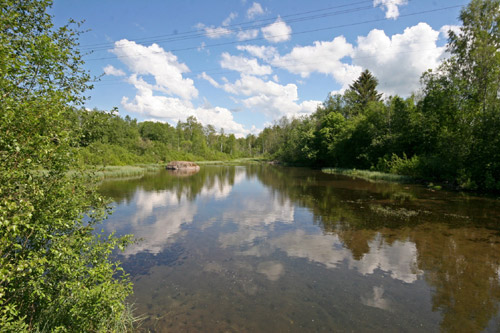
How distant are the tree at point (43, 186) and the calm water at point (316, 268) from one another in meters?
1.76

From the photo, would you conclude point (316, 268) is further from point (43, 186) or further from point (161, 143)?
point (161, 143)

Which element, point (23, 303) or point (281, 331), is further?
point (281, 331)

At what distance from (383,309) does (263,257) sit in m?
3.86

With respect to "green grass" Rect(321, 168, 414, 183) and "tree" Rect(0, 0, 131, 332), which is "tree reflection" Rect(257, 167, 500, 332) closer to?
"tree" Rect(0, 0, 131, 332)

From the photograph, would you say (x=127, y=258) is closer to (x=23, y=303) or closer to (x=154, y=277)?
(x=154, y=277)

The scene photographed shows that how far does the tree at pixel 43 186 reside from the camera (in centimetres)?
342

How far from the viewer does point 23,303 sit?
12.6 feet

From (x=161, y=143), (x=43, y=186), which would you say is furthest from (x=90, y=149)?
(x=161, y=143)

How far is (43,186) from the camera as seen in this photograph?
4004 mm

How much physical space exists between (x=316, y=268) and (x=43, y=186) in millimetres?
6988

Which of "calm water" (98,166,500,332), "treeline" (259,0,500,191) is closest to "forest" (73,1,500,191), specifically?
"treeline" (259,0,500,191)

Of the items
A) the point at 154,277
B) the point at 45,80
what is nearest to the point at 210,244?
the point at 154,277

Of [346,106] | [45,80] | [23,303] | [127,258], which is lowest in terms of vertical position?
[127,258]

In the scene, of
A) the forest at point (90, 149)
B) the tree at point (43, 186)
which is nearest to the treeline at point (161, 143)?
the forest at point (90, 149)
